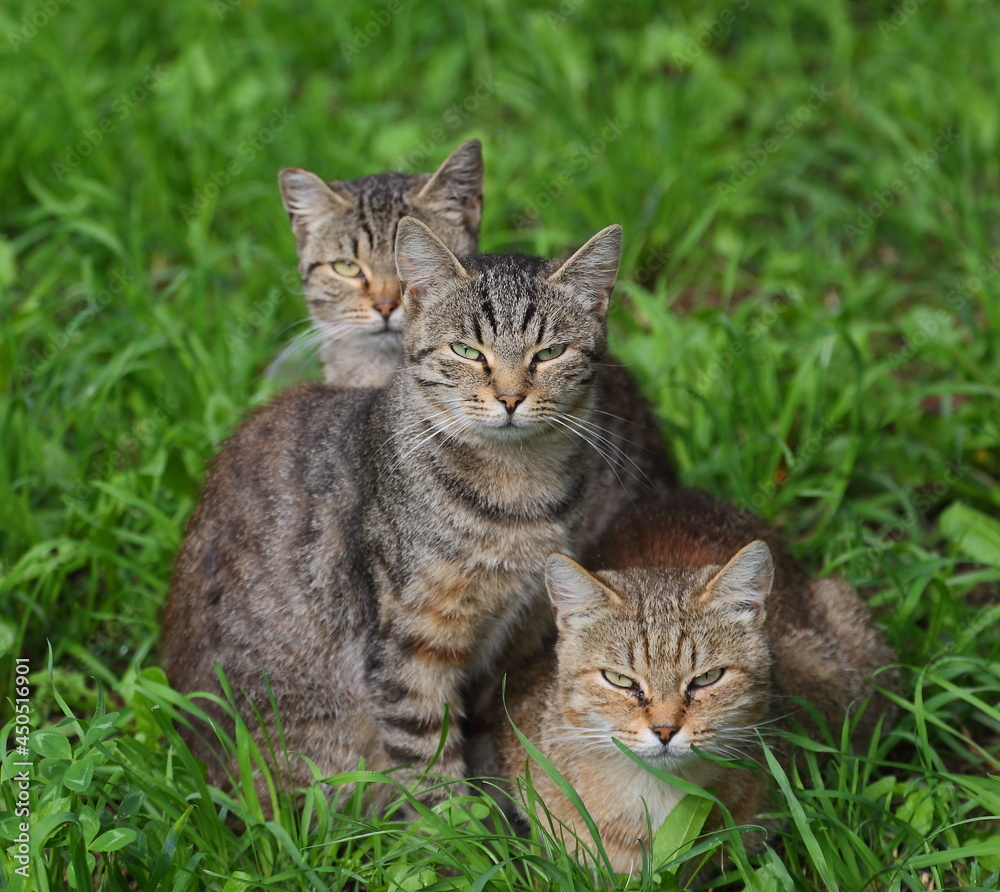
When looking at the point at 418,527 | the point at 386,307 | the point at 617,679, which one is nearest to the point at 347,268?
the point at 386,307

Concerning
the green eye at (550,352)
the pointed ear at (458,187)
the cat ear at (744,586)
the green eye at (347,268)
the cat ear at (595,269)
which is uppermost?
the pointed ear at (458,187)

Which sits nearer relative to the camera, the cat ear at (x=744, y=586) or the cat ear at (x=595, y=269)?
the cat ear at (x=744, y=586)

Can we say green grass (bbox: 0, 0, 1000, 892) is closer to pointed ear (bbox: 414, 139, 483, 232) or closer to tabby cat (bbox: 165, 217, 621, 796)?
tabby cat (bbox: 165, 217, 621, 796)

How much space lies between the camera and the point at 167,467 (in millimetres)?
4754

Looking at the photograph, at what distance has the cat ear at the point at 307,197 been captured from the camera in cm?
480

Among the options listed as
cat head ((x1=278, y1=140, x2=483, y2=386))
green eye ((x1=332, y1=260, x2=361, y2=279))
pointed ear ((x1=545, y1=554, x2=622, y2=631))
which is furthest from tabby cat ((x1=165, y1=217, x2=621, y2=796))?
green eye ((x1=332, y1=260, x2=361, y2=279))

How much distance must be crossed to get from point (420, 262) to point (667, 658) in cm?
150

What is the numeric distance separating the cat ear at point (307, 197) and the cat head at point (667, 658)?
6.97 ft

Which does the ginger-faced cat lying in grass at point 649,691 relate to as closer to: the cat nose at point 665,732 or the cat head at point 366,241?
the cat nose at point 665,732

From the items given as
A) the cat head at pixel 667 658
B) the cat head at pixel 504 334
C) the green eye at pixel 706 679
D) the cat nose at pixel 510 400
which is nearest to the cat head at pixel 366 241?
the cat head at pixel 504 334

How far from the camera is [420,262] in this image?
12.3ft

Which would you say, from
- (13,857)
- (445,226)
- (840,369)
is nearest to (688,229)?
(840,369)

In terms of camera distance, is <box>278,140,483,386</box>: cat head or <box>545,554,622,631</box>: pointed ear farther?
<box>278,140,483,386</box>: cat head

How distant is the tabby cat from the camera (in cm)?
364
